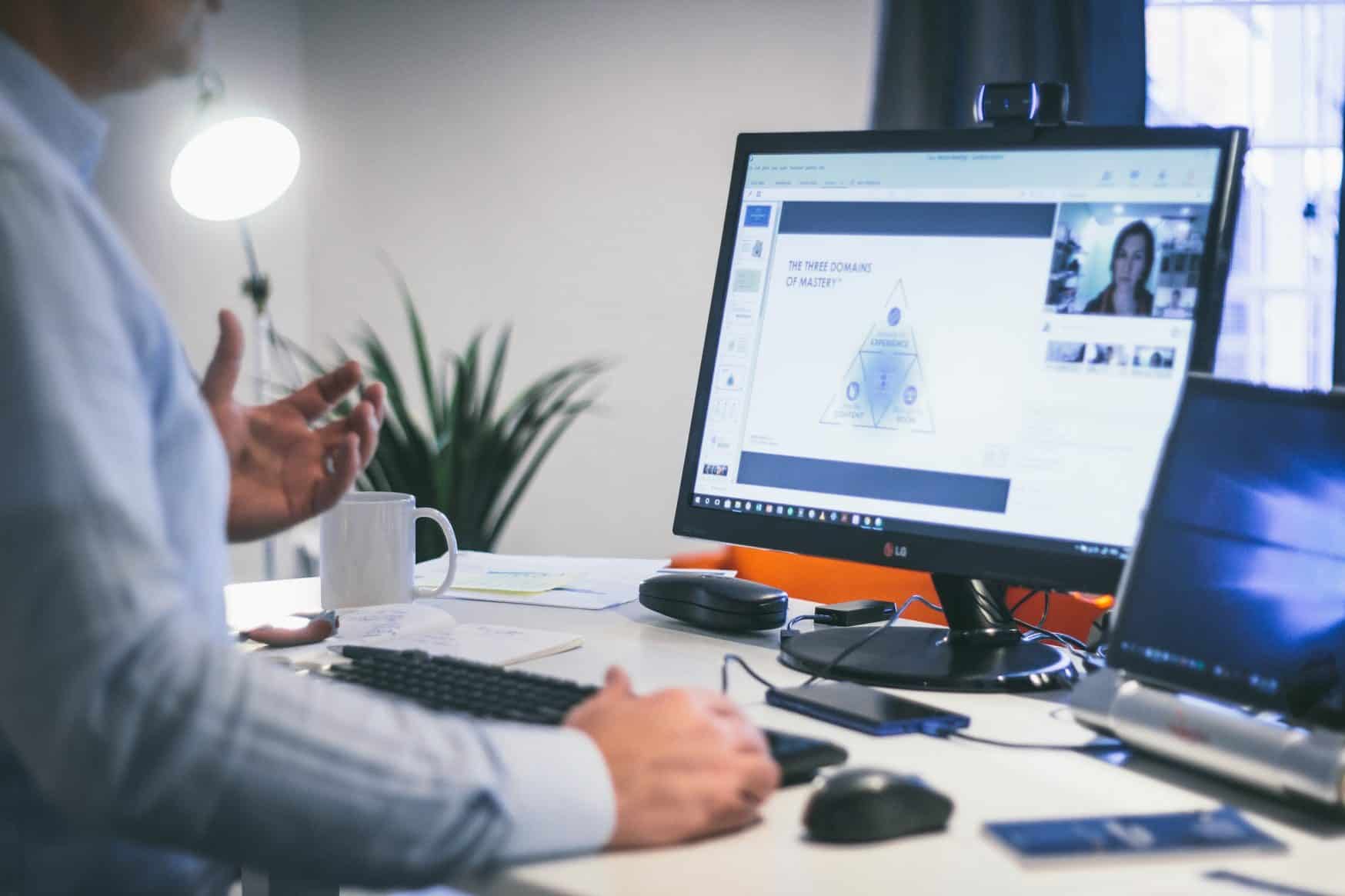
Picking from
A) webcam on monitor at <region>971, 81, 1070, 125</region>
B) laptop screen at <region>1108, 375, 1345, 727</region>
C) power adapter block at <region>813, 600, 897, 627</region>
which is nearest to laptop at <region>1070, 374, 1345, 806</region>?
laptop screen at <region>1108, 375, 1345, 727</region>

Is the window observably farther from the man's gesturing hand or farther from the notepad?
the man's gesturing hand

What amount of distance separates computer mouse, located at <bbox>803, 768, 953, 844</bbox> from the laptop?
21 cm

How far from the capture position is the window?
3125mm

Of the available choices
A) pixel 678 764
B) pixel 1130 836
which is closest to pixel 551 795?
pixel 678 764

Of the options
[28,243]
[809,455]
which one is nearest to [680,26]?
[809,455]

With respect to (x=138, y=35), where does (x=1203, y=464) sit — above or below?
below

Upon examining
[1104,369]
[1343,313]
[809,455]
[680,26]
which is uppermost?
[680,26]

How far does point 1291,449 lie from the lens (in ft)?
2.81

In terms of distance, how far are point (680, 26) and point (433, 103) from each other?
0.77 meters

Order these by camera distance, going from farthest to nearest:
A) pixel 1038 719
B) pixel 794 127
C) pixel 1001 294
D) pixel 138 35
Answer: pixel 794 127, pixel 1001 294, pixel 1038 719, pixel 138 35

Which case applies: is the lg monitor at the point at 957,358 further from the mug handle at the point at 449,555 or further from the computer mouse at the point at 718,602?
the mug handle at the point at 449,555

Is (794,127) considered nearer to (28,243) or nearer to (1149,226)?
(1149,226)

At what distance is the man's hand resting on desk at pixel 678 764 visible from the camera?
2.30ft

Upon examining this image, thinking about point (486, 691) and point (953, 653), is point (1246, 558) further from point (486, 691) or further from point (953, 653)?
point (486, 691)
